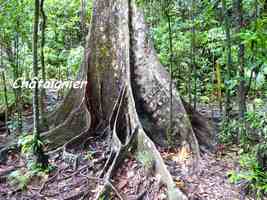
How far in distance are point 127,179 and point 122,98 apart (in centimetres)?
186

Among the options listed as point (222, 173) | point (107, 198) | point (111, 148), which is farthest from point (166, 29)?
point (107, 198)

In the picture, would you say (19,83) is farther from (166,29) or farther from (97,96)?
(166,29)

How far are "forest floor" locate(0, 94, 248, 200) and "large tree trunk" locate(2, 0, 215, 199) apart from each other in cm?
26

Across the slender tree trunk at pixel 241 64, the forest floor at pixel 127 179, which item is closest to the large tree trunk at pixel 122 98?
the forest floor at pixel 127 179

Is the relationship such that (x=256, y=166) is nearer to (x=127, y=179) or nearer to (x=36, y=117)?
(x=127, y=179)

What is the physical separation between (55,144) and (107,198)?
247cm

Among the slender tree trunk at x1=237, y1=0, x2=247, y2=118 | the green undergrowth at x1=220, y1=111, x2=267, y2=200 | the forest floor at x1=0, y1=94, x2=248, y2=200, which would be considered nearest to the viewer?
the green undergrowth at x1=220, y1=111, x2=267, y2=200

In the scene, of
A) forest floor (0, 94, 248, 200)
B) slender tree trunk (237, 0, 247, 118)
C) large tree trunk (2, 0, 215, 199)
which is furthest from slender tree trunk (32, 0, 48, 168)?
slender tree trunk (237, 0, 247, 118)

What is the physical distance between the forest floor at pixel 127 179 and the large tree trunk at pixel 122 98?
26 cm

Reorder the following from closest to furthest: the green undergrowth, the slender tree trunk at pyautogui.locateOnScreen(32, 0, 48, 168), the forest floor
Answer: the green undergrowth, the forest floor, the slender tree trunk at pyautogui.locateOnScreen(32, 0, 48, 168)

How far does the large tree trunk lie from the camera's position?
6383mm

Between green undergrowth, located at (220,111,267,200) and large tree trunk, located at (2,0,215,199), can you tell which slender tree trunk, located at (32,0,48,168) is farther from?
green undergrowth, located at (220,111,267,200)

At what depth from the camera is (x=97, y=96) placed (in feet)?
25.2

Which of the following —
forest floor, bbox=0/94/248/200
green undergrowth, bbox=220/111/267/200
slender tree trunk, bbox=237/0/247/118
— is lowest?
forest floor, bbox=0/94/248/200
